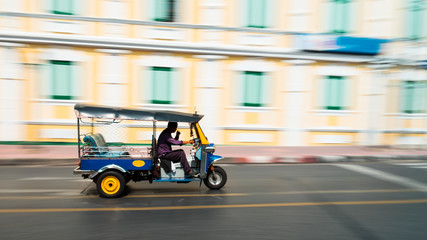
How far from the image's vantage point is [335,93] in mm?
14734

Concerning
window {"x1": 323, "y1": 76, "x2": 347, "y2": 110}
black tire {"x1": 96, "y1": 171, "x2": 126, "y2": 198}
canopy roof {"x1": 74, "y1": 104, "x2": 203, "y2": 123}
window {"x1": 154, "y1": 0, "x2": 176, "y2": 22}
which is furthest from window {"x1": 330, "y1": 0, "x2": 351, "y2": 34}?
black tire {"x1": 96, "y1": 171, "x2": 126, "y2": 198}

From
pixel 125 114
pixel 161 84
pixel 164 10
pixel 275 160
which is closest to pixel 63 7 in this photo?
pixel 164 10

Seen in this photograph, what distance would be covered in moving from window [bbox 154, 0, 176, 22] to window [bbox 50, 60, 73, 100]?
11.9 ft

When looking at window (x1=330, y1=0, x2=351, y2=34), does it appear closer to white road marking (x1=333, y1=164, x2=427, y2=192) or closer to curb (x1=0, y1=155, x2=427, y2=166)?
curb (x1=0, y1=155, x2=427, y2=166)

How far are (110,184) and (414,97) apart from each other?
527 inches

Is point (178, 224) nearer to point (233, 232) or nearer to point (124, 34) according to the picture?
point (233, 232)

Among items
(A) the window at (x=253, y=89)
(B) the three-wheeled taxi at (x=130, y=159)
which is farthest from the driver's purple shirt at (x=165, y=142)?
(A) the window at (x=253, y=89)

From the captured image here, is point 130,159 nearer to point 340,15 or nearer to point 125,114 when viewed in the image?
point 125,114

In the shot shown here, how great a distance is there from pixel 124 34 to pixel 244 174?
7.28m

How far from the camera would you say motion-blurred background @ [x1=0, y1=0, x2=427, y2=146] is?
13.2m

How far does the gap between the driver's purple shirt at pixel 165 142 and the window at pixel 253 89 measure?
743 cm

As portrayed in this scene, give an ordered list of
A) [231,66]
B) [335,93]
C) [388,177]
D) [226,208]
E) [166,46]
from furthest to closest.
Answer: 1. [335,93]
2. [231,66]
3. [166,46]
4. [388,177]
5. [226,208]

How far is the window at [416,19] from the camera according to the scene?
1484 centimetres

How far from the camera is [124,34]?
13523 mm
